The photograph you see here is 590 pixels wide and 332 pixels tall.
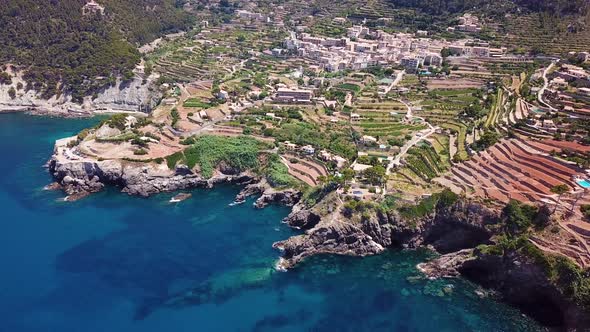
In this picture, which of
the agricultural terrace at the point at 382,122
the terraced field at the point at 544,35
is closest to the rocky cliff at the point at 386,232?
the agricultural terrace at the point at 382,122

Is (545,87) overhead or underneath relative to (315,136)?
overhead

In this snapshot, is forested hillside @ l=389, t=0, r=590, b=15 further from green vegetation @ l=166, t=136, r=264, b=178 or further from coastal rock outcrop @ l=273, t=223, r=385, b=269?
coastal rock outcrop @ l=273, t=223, r=385, b=269

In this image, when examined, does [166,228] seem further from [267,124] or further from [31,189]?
[267,124]

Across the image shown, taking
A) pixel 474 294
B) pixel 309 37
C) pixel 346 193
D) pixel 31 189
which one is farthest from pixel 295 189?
pixel 309 37

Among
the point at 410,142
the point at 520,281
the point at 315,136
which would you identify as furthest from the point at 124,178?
the point at 520,281

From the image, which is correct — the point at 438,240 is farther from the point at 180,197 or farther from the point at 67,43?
the point at 67,43

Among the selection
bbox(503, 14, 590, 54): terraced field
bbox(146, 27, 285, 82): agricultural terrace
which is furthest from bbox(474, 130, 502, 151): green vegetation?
bbox(146, 27, 285, 82): agricultural terrace

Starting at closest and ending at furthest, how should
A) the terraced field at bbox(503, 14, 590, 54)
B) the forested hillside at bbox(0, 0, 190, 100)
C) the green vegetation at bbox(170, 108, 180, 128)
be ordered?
the green vegetation at bbox(170, 108, 180, 128)
the terraced field at bbox(503, 14, 590, 54)
the forested hillside at bbox(0, 0, 190, 100)

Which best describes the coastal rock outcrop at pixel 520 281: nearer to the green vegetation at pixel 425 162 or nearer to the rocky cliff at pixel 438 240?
the rocky cliff at pixel 438 240
